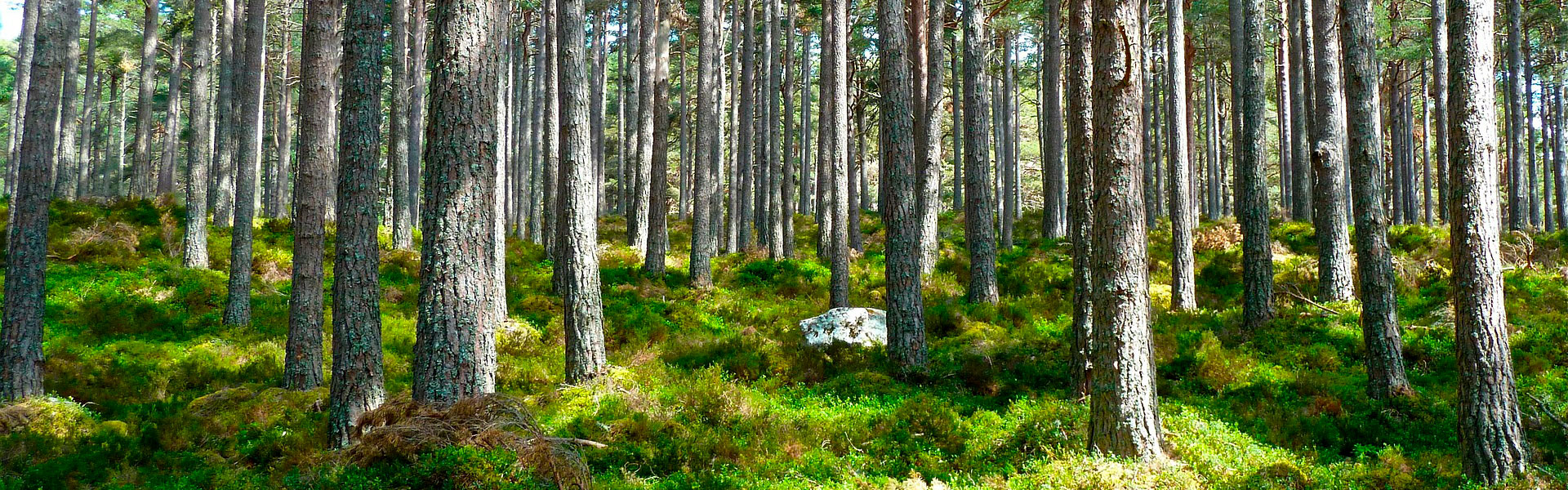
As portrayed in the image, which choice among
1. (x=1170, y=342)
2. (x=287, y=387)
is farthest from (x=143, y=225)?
(x=1170, y=342)

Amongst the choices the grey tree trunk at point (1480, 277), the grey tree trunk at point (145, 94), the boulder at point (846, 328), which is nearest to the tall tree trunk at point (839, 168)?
the boulder at point (846, 328)

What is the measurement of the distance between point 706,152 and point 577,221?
7.78 metres

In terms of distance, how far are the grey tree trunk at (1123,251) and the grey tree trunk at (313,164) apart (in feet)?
25.5

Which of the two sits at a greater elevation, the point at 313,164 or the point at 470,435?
the point at 313,164

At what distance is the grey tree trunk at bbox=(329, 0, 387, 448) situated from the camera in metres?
7.24

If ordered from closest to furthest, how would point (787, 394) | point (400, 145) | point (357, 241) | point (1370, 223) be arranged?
point (357, 241), point (1370, 223), point (787, 394), point (400, 145)

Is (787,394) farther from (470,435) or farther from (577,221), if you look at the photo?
→ (470,435)

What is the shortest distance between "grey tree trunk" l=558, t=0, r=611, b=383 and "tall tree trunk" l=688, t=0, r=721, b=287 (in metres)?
5.73

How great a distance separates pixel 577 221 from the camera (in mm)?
8984

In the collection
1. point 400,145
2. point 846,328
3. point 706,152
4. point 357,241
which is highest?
point 400,145

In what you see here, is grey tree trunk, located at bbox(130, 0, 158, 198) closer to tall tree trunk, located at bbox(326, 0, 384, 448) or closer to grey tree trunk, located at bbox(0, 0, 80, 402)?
grey tree trunk, located at bbox(0, 0, 80, 402)

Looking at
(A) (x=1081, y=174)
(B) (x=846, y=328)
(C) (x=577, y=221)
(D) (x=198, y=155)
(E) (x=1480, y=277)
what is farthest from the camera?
(D) (x=198, y=155)

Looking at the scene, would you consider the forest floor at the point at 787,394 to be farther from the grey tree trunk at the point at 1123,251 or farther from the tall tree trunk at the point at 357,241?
the tall tree trunk at the point at 357,241

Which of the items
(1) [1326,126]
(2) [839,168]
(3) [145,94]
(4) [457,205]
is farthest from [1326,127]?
(3) [145,94]
